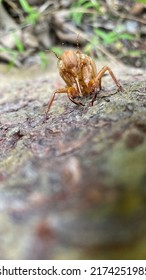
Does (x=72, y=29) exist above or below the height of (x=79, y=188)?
above

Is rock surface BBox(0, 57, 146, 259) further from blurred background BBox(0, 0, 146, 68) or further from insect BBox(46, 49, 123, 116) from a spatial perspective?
blurred background BBox(0, 0, 146, 68)

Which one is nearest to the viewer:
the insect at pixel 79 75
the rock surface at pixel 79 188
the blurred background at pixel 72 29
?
the rock surface at pixel 79 188

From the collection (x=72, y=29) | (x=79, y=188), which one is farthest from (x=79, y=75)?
(x=72, y=29)

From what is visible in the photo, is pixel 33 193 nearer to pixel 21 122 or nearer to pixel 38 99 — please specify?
pixel 21 122

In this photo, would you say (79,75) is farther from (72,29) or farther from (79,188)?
(72,29)

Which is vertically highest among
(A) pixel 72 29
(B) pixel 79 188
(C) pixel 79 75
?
(A) pixel 72 29

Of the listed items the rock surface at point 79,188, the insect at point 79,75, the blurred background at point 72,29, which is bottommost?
the rock surface at point 79,188

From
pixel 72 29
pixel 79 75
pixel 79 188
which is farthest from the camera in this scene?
pixel 72 29

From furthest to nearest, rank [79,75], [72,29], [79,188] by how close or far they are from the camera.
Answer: [72,29]
[79,75]
[79,188]

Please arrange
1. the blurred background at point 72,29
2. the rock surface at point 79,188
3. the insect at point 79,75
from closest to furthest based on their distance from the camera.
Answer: the rock surface at point 79,188, the insect at point 79,75, the blurred background at point 72,29

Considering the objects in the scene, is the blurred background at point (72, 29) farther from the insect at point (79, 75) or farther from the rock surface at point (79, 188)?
the rock surface at point (79, 188)

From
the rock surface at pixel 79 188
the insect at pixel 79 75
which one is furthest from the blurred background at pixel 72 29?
the rock surface at pixel 79 188

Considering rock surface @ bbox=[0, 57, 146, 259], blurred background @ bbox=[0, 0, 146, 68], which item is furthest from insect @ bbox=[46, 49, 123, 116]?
blurred background @ bbox=[0, 0, 146, 68]
